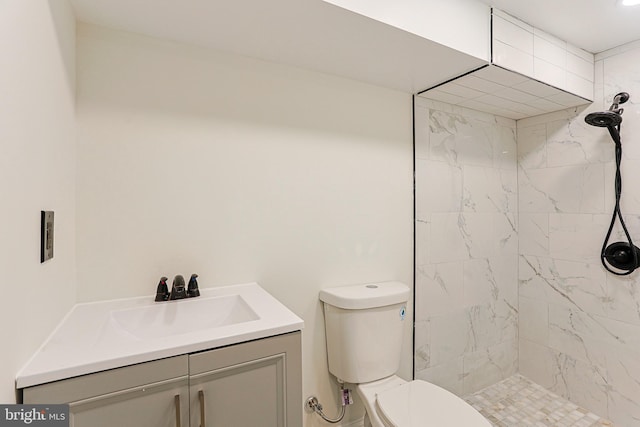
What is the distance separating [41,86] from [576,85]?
8.24 feet

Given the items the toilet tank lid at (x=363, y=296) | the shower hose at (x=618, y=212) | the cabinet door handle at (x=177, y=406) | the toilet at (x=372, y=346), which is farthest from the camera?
the shower hose at (x=618, y=212)

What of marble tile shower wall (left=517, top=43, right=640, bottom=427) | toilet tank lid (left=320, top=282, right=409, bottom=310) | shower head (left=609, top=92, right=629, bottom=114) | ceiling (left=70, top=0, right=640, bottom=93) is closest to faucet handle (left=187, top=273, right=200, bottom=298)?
toilet tank lid (left=320, top=282, right=409, bottom=310)

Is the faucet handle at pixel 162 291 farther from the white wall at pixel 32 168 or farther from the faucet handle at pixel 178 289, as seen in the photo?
the white wall at pixel 32 168

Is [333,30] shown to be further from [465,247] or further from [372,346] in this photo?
[465,247]

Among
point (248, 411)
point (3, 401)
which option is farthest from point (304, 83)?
point (3, 401)

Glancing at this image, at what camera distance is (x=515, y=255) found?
2367 mm

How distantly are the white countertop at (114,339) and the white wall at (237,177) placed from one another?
0.46 feet

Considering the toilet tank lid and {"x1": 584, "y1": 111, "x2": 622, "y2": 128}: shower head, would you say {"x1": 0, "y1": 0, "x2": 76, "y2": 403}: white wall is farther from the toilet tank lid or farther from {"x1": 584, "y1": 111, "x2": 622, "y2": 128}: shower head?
{"x1": 584, "y1": 111, "x2": 622, "y2": 128}: shower head

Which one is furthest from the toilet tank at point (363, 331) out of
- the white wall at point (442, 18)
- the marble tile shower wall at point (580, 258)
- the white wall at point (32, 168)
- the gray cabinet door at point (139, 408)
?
the marble tile shower wall at point (580, 258)

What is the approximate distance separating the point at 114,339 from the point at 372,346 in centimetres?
109

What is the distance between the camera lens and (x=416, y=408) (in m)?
1.30

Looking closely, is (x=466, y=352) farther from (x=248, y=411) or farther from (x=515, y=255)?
(x=248, y=411)

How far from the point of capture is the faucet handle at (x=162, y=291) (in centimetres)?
122

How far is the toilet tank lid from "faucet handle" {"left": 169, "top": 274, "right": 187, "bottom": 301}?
26.7 inches
